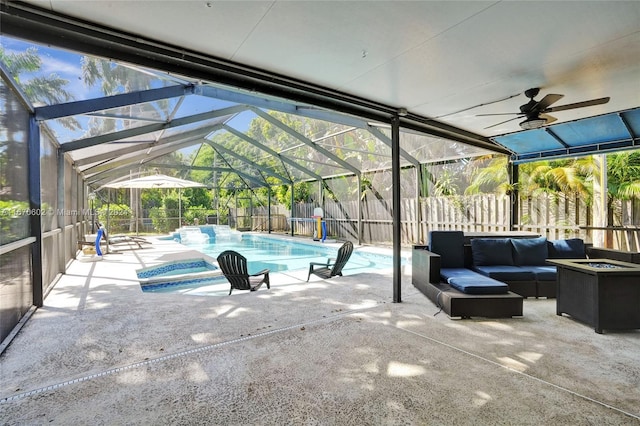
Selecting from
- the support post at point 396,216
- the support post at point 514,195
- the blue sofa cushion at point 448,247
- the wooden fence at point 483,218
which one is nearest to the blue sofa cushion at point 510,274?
the blue sofa cushion at point 448,247

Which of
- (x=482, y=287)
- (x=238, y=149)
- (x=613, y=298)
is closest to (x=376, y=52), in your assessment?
(x=482, y=287)

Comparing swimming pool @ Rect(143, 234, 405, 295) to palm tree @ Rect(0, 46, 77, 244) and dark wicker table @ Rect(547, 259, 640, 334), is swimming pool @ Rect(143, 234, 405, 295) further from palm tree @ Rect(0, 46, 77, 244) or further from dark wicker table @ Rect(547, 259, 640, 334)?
dark wicker table @ Rect(547, 259, 640, 334)

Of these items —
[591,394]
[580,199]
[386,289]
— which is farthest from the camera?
[580,199]

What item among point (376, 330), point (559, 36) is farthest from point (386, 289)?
point (559, 36)

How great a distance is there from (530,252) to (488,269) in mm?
918

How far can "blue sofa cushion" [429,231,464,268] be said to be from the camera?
516 cm

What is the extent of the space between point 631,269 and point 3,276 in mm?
6402

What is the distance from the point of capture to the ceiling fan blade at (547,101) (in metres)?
3.73

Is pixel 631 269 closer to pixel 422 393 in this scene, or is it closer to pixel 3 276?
pixel 422 393

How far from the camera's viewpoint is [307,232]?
15484 millimetres

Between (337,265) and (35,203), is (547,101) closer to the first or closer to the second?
(337,265)

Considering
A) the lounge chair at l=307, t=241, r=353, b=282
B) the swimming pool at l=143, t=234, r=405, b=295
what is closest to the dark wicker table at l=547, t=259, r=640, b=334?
the lounge chair at l=307, t=241, r=353, b=282

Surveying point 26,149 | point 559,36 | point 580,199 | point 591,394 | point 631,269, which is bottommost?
point 591,394

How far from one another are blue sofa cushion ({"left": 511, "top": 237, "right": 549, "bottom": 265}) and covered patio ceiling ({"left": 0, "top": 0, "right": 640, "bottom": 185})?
2132 millimetres
